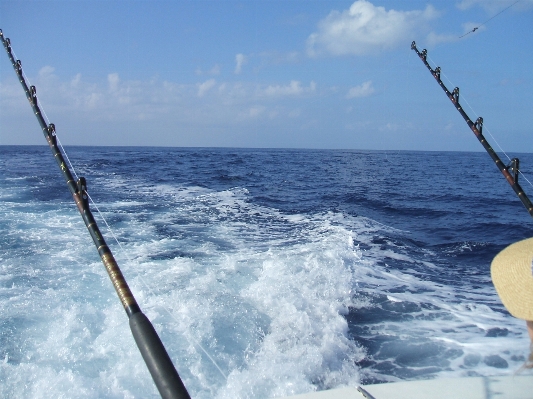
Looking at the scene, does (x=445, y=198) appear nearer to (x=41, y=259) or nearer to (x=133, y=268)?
(x=133, y=268)

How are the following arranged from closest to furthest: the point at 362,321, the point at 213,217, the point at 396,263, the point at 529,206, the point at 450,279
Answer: the point at 529,206, the point at 362,321, the point at 450,279, the point at 396,263, the point at 213,217

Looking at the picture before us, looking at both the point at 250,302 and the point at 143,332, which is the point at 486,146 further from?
the point at 143,332

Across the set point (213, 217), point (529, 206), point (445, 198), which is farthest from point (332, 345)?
point (445, 198)

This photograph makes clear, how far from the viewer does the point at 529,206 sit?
395cm

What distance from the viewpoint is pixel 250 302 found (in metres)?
4.96

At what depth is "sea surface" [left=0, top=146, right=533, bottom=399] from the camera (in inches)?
143

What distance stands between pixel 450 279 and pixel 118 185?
479 inches

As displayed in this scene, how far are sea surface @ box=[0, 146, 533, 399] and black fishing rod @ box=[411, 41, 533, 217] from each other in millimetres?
1592

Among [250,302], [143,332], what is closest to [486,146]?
[250,302]

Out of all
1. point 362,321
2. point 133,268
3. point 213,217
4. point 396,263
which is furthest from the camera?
point 213,217

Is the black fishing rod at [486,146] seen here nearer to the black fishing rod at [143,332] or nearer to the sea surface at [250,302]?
the sea surface at [250,302]

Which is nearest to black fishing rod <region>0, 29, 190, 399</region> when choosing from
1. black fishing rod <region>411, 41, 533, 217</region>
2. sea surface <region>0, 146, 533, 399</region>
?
sea surface <region>0, 146, 533, 399</region>

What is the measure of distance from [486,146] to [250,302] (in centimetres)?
344

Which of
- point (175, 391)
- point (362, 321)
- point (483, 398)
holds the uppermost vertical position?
point (175, 391)
